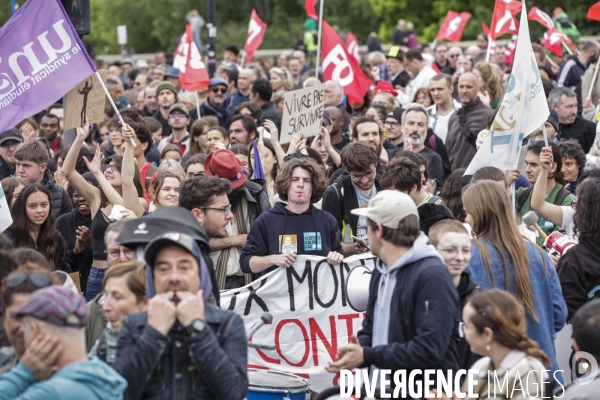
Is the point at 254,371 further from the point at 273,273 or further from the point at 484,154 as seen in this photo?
the point at 484,154

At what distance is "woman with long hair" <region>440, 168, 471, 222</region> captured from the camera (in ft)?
23.8

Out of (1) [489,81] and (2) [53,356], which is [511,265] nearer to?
(2) [53,356]

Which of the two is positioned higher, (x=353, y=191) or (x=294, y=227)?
(x=353, y=191)

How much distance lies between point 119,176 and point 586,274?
4.18 m

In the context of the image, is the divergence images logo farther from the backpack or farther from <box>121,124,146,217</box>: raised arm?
<box>121,124,146,217</box>: raised arm

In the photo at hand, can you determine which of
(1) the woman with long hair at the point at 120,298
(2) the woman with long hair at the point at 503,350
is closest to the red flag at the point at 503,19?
(2) the woman with long hair at the point at 503,350

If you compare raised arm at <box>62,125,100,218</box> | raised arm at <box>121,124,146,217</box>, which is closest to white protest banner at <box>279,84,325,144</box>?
raised arm at <box>121,124,146,217</box>

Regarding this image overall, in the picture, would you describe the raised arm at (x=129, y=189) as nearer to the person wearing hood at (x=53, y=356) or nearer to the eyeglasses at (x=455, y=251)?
the eyeglasses at (x=455, y=251)

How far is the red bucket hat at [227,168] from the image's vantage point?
24.6ft

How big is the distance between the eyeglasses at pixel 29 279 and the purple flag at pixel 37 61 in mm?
4276

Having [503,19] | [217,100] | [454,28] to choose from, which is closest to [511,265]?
[217,100]

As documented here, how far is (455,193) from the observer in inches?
290

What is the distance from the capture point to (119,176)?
866cm

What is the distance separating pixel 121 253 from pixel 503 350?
7.18 feet
